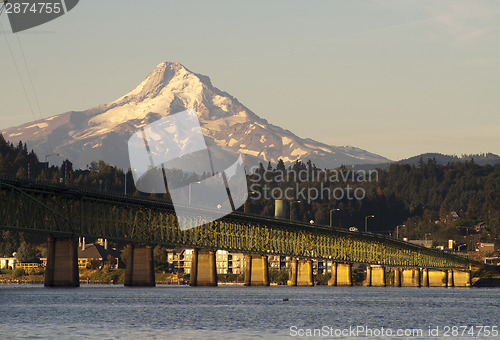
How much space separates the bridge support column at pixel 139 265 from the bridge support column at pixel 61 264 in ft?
94.6

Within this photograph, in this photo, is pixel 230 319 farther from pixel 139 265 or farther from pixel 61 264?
pixel 139 265

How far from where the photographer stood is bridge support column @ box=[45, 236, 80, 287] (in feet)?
521

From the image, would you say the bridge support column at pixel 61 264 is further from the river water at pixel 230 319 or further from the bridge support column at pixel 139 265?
the bridge support column at pixel 139 265

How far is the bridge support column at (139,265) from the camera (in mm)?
191500

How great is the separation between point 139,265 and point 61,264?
108 feet

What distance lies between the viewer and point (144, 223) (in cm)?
19238

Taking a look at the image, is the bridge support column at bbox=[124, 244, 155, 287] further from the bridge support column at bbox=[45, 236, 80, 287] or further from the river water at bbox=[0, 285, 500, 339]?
the river water at bbox=[0, 285, 500, 339]

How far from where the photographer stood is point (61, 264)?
160 metres

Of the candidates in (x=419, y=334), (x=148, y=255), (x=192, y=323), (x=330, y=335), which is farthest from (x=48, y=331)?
(x=148, y=255)

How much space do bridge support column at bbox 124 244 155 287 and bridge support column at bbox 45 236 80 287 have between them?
94.6ft

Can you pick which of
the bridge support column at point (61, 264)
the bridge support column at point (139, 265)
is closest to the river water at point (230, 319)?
the bridge support column at point (61, 264)

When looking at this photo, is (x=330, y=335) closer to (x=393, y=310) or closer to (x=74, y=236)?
(x=393, y=310)

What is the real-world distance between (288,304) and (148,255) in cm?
5983

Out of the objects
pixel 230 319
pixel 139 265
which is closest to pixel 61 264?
pixel 139 265
